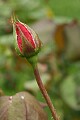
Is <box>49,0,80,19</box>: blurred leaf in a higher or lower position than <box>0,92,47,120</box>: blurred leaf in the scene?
higher

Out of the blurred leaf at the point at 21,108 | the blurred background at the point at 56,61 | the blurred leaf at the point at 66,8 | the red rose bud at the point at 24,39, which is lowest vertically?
the blurred background at the point at 56,61

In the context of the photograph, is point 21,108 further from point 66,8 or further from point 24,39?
point 66,8

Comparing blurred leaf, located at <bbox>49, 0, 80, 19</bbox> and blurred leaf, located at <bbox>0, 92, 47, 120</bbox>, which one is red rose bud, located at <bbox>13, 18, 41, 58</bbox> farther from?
blurred leaf, located at <bbox>49, 0, 80, 19</bbox>

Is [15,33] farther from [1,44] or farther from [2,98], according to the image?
[1,44]

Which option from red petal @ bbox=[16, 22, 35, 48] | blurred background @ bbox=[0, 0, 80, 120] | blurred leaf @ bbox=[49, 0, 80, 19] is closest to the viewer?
red petal @ bbox=[16, 22, 35, 48]

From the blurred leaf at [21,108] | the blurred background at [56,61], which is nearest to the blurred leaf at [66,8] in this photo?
the blurred background at [56,61]

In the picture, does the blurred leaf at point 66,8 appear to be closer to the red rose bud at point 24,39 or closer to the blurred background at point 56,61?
the blurred background at point 56,61

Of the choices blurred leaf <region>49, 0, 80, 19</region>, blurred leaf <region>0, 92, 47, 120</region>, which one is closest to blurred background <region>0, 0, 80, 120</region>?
blurred leaf <region>49, 0, 80, 19</region>
